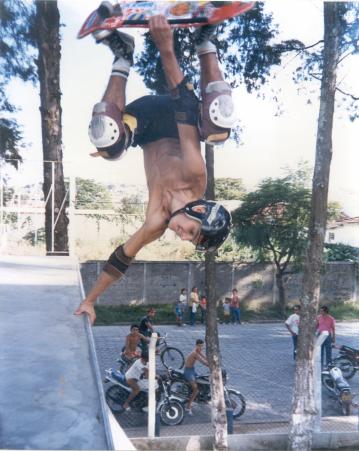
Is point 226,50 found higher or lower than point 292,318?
higher

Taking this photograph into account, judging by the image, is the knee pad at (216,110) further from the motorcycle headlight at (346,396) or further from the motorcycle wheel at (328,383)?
the motorcycle wheel at (328,383)

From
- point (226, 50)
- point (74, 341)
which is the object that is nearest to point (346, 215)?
point (226, 50)

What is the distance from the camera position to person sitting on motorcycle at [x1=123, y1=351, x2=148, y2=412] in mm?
4258

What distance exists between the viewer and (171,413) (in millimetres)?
4324

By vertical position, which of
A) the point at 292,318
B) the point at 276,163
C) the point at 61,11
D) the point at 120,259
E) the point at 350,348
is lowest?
the point at 350,348

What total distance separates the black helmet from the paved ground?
7.92 feet

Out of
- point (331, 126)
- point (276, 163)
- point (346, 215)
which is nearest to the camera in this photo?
point (331, 126)

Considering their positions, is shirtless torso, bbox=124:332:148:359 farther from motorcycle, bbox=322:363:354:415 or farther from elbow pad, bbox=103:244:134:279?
elbow pad, bbox=103:244:134:279

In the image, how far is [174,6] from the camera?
2.45 metres

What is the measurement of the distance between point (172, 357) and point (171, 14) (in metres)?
4.02

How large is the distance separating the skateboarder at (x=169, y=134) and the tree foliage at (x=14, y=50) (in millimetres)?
1376

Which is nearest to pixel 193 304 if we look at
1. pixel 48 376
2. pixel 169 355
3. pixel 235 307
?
pixel 235 307

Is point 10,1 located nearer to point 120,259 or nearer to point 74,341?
point 120,259

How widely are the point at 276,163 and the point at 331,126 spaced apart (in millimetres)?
695
